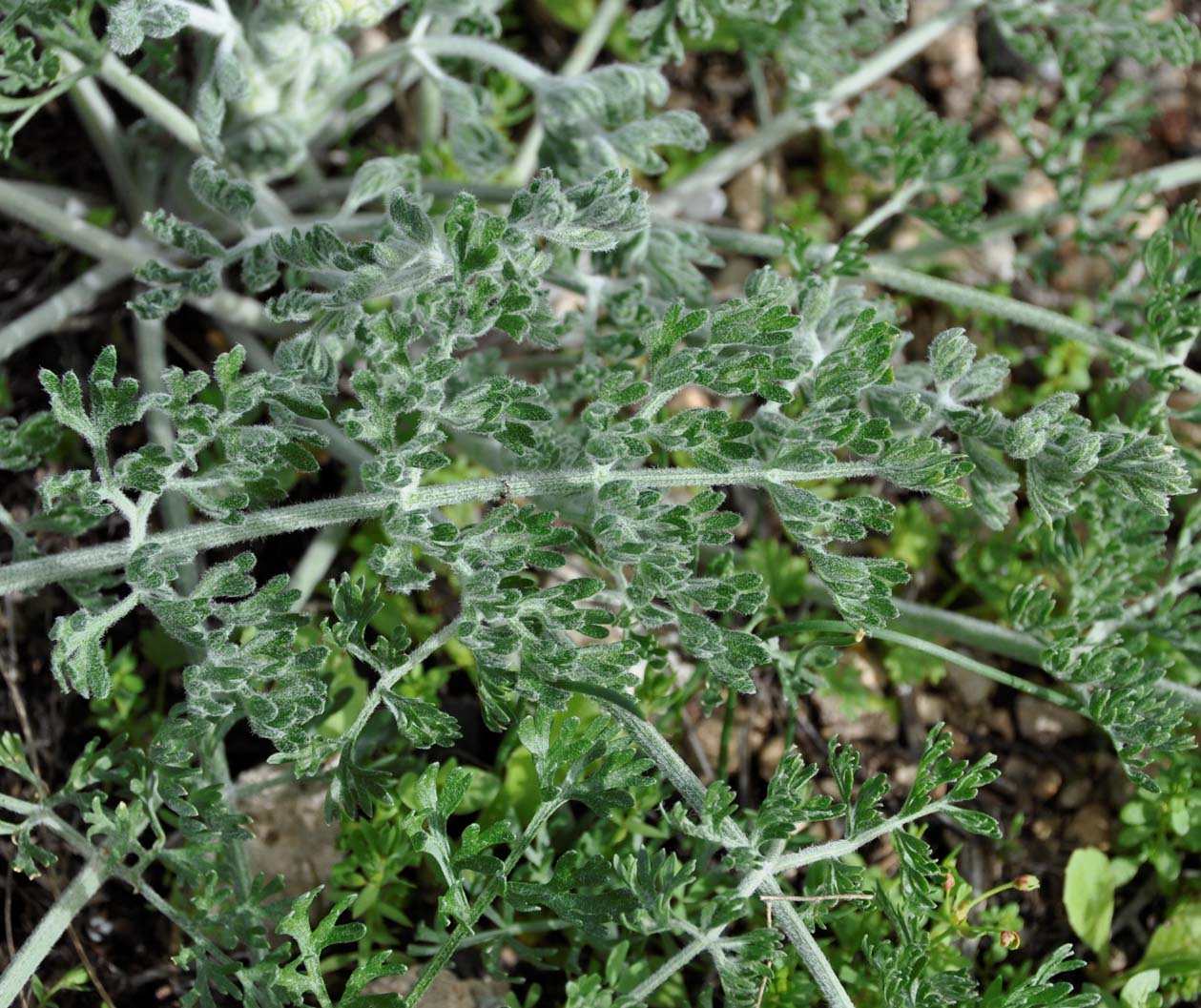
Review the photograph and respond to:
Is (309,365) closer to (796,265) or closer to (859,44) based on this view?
(796,265)

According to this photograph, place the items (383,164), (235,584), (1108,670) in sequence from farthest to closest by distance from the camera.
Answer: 1. (383,164)
2. (1108,670)
3. (235,584)

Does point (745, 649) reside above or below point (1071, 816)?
above

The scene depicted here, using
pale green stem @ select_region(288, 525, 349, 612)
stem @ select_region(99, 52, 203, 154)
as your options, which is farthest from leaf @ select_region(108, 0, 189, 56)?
pale green stem @ select_region(288, 525, 349, 612)

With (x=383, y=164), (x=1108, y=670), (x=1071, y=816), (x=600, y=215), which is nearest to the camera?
(x=600, y=215)

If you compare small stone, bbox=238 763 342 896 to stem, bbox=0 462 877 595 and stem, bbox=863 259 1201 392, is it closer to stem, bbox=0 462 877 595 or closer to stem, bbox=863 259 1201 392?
stem, bbox=0 462 877 595

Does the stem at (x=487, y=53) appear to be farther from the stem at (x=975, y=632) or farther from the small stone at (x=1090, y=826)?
the small stone at (x=1090, y=826)

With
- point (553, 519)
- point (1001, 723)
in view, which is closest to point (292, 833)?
point (553, 519)

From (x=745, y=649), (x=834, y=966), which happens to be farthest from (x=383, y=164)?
(x=834, y=966)

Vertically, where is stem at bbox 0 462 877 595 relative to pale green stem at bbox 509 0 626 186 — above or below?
below
